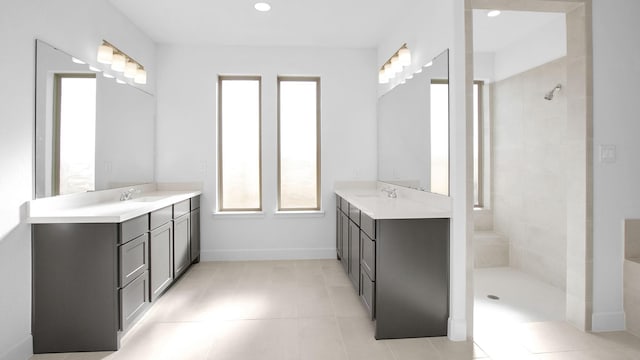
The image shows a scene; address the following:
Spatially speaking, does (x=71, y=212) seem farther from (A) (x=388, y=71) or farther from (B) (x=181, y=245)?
(A) (x=388, y=71)

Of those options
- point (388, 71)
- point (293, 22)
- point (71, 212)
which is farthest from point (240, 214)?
point (388, 71)

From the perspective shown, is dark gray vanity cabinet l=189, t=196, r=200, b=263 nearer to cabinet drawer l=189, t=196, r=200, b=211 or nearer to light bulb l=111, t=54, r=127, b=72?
cabinet drawer l=189, t=196, r=200, b=211

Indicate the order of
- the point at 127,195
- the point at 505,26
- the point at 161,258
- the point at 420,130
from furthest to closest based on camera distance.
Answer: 1. the point at 505,26
2. the point at 127,195
3. the point at 161,258
4. the point at 420,130

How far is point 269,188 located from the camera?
14.6 ft

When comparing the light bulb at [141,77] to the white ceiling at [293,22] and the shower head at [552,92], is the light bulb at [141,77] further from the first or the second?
the shower head at [552,92]

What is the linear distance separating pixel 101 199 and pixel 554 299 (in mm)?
4050

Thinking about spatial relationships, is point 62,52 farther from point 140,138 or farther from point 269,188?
point 269,188

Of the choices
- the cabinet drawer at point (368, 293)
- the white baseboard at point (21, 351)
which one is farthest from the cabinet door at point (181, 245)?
the cabinet drawer at point (368, 293)

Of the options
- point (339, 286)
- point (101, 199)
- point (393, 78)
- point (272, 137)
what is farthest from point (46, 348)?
point (393, 78)

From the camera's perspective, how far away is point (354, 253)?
3195 mm

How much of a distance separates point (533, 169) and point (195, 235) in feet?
12.5

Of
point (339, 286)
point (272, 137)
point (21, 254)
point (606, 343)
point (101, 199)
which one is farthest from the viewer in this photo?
point (272, 137)

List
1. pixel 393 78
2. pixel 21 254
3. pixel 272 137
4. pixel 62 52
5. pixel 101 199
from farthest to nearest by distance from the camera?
1. pixel 272 137
2. pixel 393 78
3. pixel 101 199
4. pixel 62 52
5. pixel 21 254

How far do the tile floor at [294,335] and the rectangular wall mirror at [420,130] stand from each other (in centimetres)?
109
